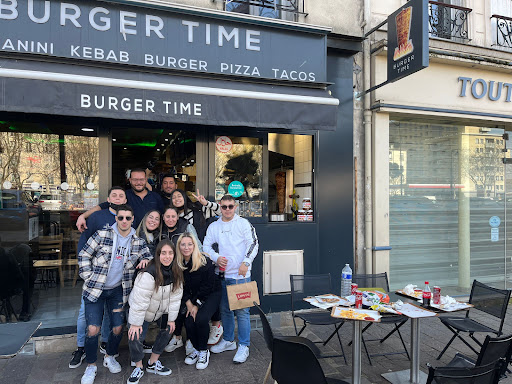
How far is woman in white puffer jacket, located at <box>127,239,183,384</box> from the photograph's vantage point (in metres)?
3.66

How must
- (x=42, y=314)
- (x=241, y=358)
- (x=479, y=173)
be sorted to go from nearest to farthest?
1. (x=241, y=358)
2. (x=42, y=314)
3. (x=479, y=173)

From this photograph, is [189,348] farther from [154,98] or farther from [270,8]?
[270,8]

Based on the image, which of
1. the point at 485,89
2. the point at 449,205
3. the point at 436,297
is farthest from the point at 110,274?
the point at 485,89

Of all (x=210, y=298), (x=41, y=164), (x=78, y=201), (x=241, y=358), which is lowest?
(x=241, y=358)

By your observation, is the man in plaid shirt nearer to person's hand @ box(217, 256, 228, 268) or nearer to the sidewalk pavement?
the sidewalk pavement

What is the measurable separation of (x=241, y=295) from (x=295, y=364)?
5.01 feet

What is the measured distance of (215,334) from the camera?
4488 mm

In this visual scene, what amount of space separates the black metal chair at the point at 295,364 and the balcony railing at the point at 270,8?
477 centimetres

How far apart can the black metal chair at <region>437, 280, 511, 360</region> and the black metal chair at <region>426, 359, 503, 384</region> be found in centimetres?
165

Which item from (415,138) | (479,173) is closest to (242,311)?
(415,138)

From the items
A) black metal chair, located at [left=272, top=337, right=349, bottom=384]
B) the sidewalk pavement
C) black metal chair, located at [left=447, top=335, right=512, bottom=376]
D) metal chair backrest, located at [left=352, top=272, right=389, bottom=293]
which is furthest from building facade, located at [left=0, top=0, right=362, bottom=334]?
black metal chair, located at [left=447, top=335, right=512, bottom=376]

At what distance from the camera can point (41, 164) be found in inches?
197

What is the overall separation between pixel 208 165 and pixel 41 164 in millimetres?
2284

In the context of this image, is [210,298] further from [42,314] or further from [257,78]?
[257,78]
